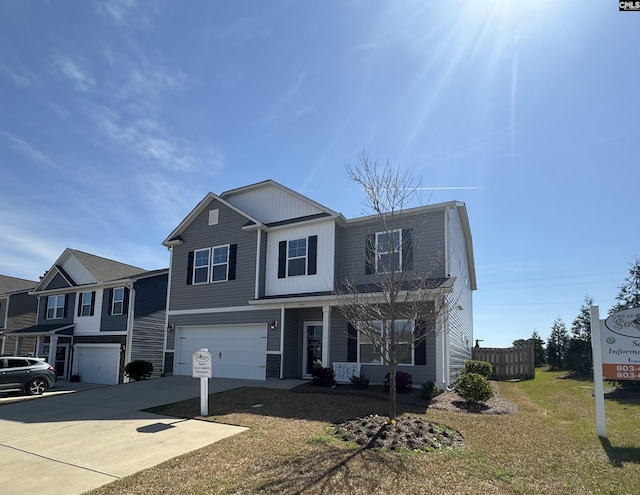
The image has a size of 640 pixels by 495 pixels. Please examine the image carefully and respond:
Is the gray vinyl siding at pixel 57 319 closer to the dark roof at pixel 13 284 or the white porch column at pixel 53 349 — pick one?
the white porch column at pixel 53 349

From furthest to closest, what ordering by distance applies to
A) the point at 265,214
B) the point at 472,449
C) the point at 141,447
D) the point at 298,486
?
the point at 265,214, the point at 141,447, the point at 472,449, the point at 298,486

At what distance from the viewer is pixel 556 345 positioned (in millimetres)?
27188

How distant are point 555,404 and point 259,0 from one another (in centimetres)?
1317

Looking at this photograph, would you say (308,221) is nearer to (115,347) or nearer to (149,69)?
(149,69)

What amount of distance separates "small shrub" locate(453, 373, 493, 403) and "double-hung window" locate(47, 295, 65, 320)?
1007 inches

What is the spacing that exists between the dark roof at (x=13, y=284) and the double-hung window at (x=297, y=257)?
26429mm

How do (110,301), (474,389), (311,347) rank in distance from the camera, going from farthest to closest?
1. (110,301)
2. (311,347)
3. (474,389)

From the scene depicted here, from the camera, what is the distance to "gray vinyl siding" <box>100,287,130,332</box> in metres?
24.9

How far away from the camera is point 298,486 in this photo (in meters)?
5.84

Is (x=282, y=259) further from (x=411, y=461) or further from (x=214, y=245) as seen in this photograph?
(x=411, y=461)

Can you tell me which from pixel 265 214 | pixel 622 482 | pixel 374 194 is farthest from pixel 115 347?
pixel 622 482

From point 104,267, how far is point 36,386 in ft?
35.0

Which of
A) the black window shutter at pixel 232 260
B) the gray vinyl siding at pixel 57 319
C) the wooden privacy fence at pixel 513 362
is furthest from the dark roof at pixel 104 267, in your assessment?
the wooden privacy fence at pixel 513 362

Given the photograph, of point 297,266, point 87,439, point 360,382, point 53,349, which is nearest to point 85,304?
point 53,349
